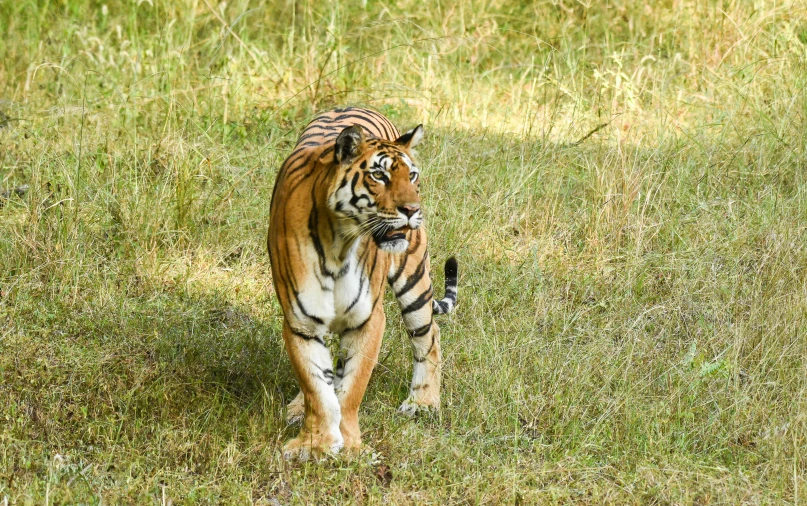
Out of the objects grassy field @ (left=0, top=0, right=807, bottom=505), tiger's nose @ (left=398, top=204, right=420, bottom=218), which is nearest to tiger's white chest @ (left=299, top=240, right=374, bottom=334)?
tiger's nose @ (left=398, top=204, right=420, bottom=218)

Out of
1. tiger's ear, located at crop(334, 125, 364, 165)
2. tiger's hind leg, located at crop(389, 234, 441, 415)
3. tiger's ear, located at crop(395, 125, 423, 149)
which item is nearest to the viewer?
tiger's ear, located at crop(334, 125, 364, 165)

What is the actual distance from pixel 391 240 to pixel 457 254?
1714 millimetres

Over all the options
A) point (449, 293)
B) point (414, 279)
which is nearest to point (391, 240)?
point (414, 279)

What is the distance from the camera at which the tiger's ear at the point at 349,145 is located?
11.6 ft

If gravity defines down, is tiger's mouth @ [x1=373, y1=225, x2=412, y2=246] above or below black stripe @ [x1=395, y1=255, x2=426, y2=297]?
above

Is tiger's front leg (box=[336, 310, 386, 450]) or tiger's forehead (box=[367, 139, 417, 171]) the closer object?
tiger's forehead (box=[367, 139, 417, 171])

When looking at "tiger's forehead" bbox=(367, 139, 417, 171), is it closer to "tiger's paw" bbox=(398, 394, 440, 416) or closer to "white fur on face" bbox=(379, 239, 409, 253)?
"white fur on face" bbox=(379, 239, 409, 253)

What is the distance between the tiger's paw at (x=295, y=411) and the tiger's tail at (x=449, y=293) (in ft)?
2.49

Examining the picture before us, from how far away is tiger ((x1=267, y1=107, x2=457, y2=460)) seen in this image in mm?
3584

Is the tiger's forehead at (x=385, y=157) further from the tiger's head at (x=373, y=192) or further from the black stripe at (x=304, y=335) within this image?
the black stripe at (x=304, y=335)

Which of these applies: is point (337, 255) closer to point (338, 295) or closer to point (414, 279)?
point (338, 295)

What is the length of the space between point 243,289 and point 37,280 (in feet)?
3.16

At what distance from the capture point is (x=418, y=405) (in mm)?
4258

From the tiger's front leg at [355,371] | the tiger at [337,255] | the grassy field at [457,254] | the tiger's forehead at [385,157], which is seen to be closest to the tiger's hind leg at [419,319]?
the grassy field at [457,254]
